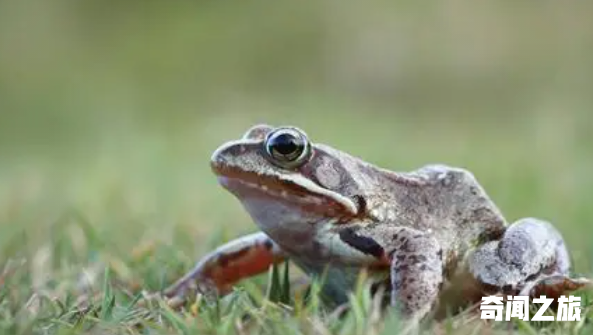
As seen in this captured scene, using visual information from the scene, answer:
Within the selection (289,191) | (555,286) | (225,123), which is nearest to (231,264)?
(289,191)

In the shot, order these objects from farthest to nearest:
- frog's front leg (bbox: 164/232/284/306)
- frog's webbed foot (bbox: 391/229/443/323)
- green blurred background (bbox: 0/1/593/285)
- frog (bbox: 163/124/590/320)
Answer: green blurred background (bbox: 0/1/593/285) → frog's front leg (bbox: 164/232/284/306) → frog (bbox: 163/124/590/320) → frog's webbed foot (bbox: 391/229/443/323)

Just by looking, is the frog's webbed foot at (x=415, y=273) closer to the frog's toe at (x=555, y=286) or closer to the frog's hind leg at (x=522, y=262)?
the frog's hind leg at (x=522, y=262)

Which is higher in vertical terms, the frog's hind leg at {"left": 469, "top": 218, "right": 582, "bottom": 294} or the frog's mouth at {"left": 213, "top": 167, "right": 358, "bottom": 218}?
the frog's mouth at {"left": 213, "top": 167, "right": 358, "bottom": 218}

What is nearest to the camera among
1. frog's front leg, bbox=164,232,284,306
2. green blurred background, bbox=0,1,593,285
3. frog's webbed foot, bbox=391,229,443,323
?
frog's webbed foot, bbox=391,229,443,323

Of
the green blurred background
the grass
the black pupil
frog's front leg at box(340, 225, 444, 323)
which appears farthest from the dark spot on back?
the green blurred background

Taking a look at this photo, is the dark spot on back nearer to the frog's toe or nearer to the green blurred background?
the frog's toe

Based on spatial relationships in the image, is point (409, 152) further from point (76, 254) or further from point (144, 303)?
point (144, 303)

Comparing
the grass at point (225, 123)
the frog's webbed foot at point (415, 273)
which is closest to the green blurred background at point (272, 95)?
the grass at point (225, 123)
